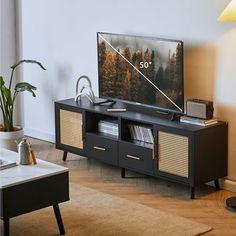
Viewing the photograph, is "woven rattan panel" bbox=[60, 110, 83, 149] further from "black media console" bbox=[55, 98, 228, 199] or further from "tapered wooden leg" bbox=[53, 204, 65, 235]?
"tapered wooden leg" bbox=[53, 204, 65, 235]

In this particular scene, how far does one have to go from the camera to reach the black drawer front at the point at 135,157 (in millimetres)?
5479

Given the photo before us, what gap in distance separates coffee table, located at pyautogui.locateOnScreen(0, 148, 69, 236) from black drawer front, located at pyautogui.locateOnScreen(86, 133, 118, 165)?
4.22 feet

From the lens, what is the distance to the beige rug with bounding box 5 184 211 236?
4.55 metres

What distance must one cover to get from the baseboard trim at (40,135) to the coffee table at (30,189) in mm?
2359

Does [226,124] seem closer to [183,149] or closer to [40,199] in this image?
[183,149]

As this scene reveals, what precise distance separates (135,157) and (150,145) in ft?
0.52

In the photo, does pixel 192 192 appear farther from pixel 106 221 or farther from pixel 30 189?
pixel 30 189

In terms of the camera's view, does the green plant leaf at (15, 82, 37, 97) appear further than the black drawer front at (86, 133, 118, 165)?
Yes

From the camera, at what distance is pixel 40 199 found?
4.28 m

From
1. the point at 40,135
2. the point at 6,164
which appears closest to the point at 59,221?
the point at 6,164

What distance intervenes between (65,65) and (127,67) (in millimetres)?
1018

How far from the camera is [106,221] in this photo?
4746 mm

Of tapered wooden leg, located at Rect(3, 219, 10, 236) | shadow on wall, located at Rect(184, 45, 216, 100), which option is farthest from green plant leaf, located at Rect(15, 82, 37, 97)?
tapered wooden leg, located at Rect(3, 219, 10, 236)

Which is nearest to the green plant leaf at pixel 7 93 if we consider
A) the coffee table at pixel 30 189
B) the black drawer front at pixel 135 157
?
the black drawer front at pixel 135 157
